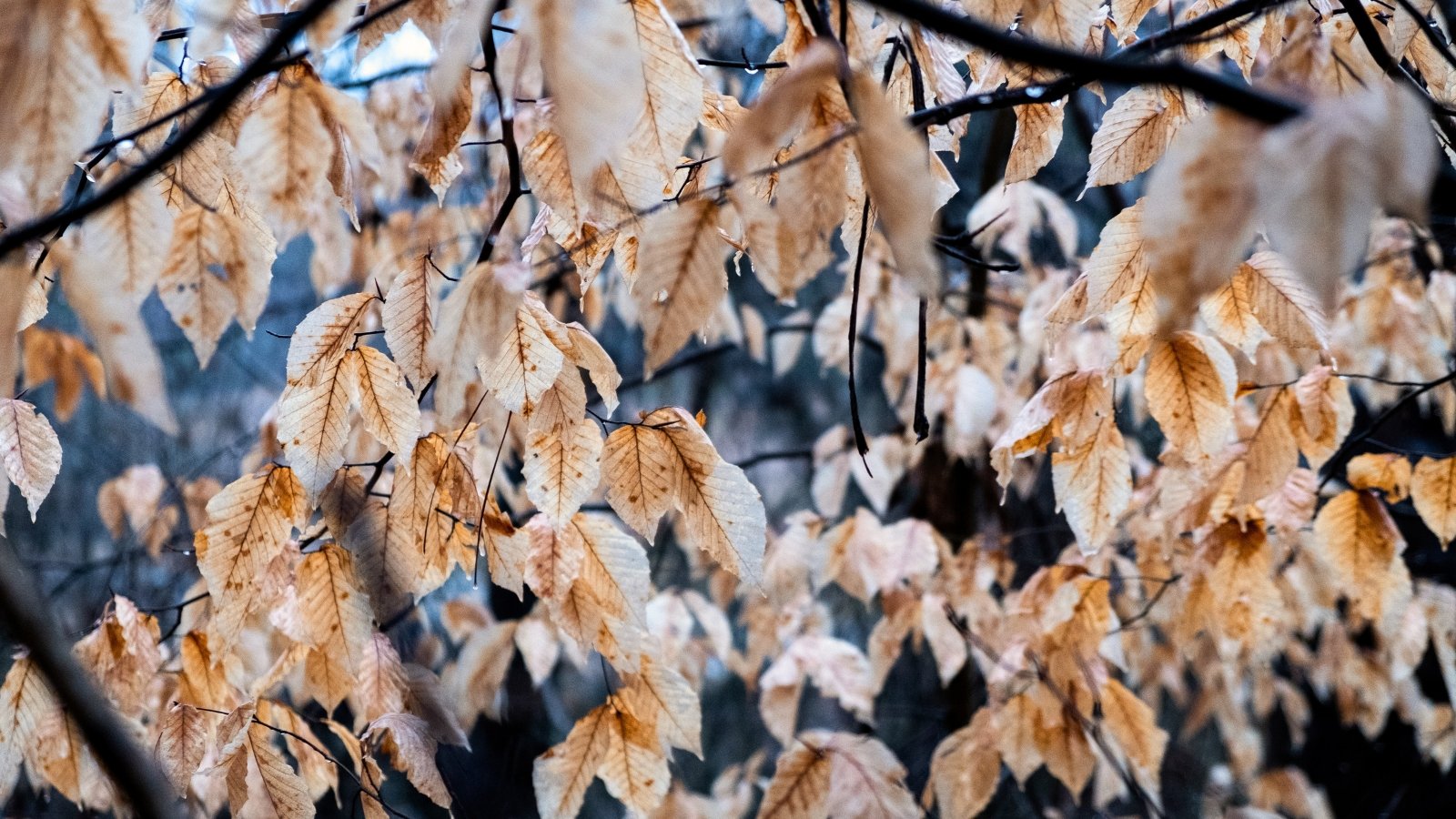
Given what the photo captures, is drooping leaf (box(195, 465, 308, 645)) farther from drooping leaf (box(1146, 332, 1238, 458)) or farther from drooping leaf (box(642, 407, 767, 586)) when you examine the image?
drooping leaf (box(1146, 332, 1238, 458))

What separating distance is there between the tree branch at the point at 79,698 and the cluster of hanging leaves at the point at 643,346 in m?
0.10

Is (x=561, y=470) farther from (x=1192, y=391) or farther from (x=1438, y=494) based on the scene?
(x=1438, y=494)

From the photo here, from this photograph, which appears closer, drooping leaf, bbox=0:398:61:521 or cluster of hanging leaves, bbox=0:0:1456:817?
cluster of hanging leaves, bbox=0:0:1456:817

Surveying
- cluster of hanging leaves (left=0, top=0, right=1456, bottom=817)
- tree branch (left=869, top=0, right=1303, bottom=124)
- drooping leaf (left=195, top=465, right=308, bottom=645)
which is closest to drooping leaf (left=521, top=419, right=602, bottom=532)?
cluster of hanging leaves (left=0, top=0, right=1456, bottom=817)

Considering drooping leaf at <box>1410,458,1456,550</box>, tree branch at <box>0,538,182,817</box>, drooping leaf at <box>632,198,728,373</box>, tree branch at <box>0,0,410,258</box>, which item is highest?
tree branch at <box>0,0,410,258</box>

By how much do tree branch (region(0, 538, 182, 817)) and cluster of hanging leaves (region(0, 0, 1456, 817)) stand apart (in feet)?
0.34

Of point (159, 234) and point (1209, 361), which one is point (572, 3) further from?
point (1209, 361)

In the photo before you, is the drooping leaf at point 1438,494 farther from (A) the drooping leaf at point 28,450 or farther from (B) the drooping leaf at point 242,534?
(A) the drooping leaf at point 28,450

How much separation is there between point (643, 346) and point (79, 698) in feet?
1.21

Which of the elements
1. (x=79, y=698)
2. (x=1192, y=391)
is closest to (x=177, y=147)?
(x=79, y=698)

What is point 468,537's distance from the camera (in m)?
0.93

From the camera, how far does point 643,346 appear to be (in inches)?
24.2

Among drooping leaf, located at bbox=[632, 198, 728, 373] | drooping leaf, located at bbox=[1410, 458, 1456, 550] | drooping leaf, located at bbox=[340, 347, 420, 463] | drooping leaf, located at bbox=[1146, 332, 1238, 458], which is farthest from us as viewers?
drooping leaf, located at bbox=[1410, 458, 1456, 550]

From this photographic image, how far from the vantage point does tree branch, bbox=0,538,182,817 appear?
299 millimetres
